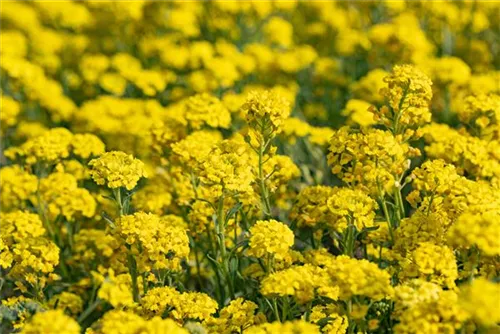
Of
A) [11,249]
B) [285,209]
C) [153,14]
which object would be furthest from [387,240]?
[153,14]

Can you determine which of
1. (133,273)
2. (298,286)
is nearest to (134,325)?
(298,286)

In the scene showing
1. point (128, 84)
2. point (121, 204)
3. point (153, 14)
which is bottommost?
point (121, 204)

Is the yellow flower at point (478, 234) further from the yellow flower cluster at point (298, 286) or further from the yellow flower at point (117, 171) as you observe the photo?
the yellow flower at point (117, 171)

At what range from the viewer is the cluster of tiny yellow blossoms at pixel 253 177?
354cm

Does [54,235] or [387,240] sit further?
[54,235]

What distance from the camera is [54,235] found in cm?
495

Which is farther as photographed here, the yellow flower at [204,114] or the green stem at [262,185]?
the yellow flower at [204,114]

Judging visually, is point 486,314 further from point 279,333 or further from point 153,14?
point 153,14

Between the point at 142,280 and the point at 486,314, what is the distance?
1.86m

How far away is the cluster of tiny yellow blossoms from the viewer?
3539mm

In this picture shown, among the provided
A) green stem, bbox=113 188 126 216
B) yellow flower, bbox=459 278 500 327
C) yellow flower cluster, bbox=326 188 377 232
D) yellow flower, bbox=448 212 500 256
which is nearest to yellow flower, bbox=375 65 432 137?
yellow flower cluster, bbox=326 188 377 232

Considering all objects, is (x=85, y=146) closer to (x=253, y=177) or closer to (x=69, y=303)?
(x=69, y=303)

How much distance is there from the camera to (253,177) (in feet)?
13.6

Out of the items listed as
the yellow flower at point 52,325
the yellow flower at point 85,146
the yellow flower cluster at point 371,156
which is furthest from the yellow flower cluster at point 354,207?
the yellow flower at point 85,146
